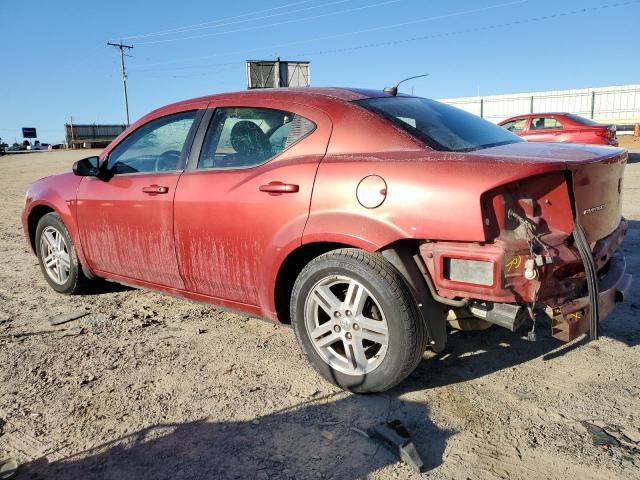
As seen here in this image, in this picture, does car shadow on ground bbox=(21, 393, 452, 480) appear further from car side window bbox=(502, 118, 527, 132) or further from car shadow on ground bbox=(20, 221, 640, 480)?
car side window bbox=(502, 118, 527, 132)

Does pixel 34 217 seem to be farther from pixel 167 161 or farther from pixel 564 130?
pixel 564 130

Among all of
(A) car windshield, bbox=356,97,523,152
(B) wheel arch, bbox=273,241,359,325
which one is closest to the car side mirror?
(B) wheel arch, bbox=273,241,359,325

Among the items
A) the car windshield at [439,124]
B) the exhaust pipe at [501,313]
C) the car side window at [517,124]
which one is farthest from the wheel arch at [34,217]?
the car side window at [517,124]

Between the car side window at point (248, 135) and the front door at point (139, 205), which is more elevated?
the car side window at point (248, 135)

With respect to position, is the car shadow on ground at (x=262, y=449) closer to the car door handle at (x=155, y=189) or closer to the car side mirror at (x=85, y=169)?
the car door handle at (x=155, y=189)

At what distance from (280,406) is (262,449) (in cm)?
38

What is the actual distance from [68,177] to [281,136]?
234cm

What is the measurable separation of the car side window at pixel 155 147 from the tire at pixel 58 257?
87 centimetres

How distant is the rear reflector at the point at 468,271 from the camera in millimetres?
2391

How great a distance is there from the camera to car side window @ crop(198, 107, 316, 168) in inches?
125

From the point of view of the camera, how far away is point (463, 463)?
2260 mm

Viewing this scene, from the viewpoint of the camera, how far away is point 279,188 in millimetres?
3014

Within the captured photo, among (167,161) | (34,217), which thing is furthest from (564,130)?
(34,217)

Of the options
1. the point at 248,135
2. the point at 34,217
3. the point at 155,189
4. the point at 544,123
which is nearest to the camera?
the point at 248,135
